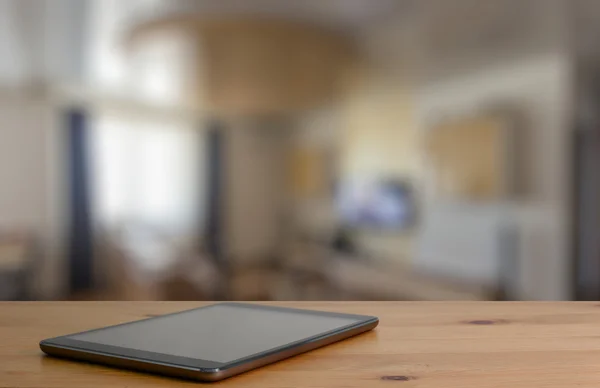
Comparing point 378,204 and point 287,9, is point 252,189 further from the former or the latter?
point 287,9

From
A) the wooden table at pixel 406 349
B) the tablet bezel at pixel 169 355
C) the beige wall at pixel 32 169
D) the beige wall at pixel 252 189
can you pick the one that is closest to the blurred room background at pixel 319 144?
the beige wall at pixel 32 169

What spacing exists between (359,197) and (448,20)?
2.45m

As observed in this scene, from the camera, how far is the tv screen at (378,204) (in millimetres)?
5453

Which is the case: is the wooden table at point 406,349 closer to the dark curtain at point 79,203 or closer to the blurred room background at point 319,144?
the blurred room background at point 319,144

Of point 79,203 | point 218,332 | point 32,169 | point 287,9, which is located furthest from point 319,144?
point 218,332

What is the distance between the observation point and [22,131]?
632 cm

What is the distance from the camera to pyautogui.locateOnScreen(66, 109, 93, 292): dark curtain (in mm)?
6625

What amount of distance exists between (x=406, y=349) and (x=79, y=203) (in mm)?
6671

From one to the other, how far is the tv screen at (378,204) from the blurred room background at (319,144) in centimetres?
2

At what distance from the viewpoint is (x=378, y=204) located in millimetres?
5676

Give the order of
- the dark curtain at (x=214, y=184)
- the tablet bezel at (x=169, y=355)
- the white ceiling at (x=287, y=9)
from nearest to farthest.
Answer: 1. the tablet bezel at (x=169, y=355)
2. the white ceiling at (x=287, y=9)
3. the dark curtain at (x=214, y=184)

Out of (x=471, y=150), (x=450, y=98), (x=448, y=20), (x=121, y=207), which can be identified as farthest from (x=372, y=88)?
(x=121, y=207)

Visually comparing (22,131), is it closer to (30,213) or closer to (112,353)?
(30,213)

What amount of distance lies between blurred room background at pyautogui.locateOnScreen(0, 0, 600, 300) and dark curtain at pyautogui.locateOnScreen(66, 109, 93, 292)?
0.06 ft
